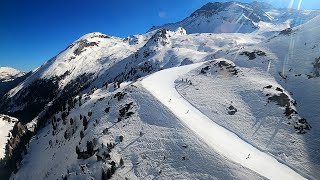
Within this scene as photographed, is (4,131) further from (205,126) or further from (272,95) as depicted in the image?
(272,95)

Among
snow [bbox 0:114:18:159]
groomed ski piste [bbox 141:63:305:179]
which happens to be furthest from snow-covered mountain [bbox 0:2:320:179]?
snow [bbox 0:114:18:159]

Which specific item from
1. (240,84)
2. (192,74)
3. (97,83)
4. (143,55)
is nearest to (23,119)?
(97,83)

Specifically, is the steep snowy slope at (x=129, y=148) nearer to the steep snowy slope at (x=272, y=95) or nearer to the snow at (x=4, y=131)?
the steep snowy slope at (x=272, y=95)

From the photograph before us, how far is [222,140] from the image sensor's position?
34406mm

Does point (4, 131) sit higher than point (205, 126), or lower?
lower

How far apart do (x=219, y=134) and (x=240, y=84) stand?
15.4 m

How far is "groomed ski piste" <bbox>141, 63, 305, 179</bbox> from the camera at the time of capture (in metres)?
28.9

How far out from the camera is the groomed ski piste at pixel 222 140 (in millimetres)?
28862

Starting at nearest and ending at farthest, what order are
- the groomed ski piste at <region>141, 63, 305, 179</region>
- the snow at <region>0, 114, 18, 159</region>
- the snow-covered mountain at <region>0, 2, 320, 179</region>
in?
the groomed ski piste at <region>141, 63, 305, 179</region> → the snow-covered mountain at <region>0, 2, 320, 179</region> → the snow at <region>0, 114, 18, 159</region>

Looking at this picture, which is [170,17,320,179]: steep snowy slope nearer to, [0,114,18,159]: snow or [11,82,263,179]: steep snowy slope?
[11,82,263,179]: steep snowy slope

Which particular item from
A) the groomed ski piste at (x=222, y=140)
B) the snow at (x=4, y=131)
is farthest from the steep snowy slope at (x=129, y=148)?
the snow at (x=4, y=131)

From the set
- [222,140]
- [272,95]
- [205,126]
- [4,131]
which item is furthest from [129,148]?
[4,131]

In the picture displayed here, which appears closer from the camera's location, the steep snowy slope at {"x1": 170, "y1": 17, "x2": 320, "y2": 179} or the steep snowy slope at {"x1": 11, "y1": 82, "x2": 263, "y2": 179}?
the steep snowy slope at {"x1": 11, "y1": 82, "x2": 263, "y2": 179}

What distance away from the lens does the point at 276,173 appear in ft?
92.5
